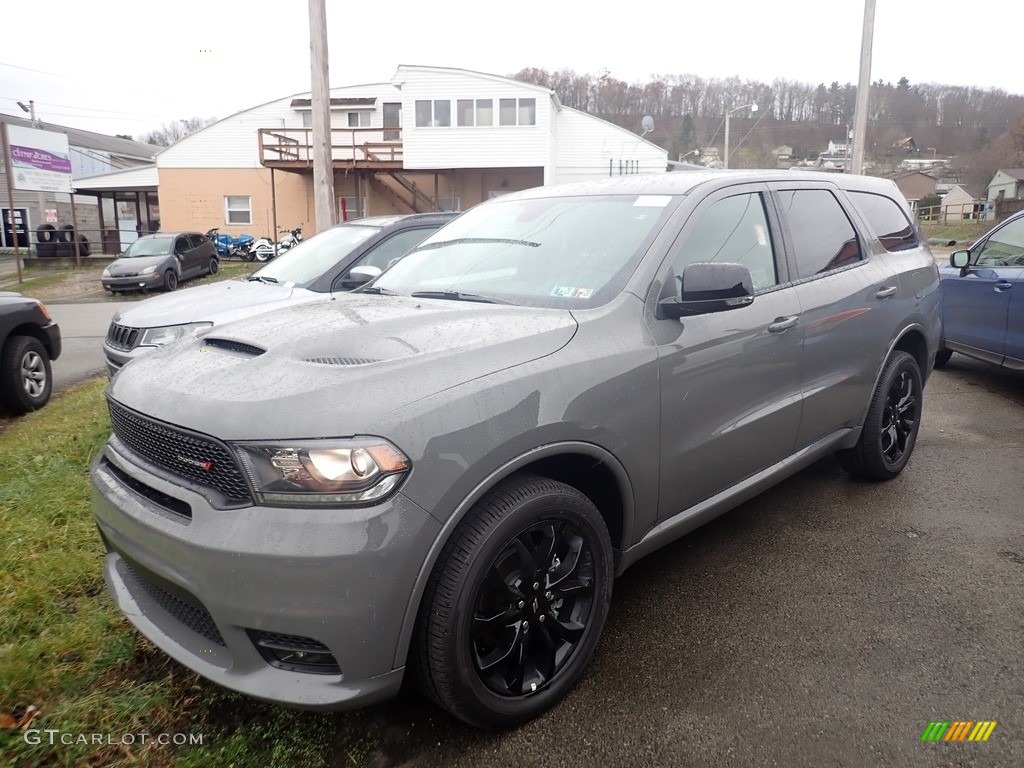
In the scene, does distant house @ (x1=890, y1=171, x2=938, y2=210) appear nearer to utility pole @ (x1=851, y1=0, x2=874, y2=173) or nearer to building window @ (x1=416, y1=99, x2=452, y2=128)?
building window @ (x1=416, y1=99, x2=452, y2=128)

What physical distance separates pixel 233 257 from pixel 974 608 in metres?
30.9

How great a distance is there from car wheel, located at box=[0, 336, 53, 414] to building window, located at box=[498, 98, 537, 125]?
26032 millimetres

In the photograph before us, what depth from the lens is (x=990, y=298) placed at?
6457mm

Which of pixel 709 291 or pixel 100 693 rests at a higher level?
pixel 709 291

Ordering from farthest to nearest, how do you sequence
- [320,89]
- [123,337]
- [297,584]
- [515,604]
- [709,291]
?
[320,89] → [123,337] → [709,291] → [515,604] → [297,584]

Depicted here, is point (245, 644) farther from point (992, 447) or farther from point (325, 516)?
point (992, 447)

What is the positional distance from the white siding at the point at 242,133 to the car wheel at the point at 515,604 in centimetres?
3374

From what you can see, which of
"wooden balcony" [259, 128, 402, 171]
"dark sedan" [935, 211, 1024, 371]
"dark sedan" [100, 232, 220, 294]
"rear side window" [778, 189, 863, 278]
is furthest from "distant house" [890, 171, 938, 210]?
"rear side window" [778, 189, 863, 278]

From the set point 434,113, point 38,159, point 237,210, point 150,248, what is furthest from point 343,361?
point 237,210

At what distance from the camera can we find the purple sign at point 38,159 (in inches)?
860

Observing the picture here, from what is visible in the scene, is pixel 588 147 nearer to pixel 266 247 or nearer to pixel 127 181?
pixel 266 247

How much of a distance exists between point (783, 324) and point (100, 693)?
10.2ft

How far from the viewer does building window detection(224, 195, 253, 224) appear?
33.6 m

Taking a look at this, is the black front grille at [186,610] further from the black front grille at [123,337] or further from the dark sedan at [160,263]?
the dark sedan at [160,263]
